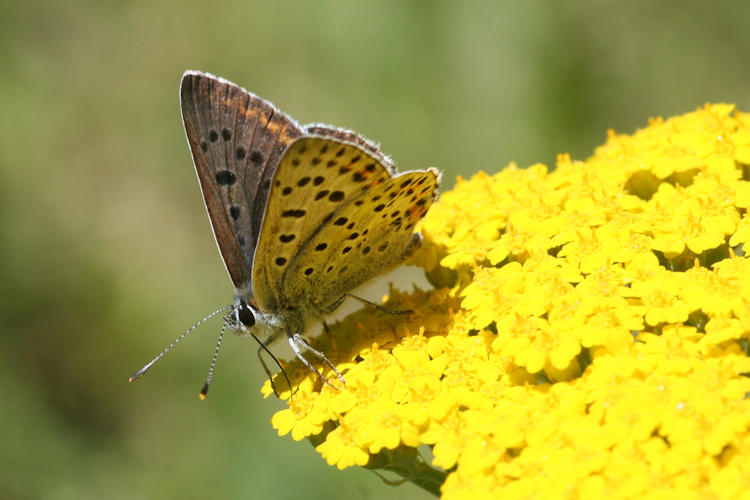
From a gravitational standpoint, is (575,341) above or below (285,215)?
above

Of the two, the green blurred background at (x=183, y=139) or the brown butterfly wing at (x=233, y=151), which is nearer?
the brown butterfly wing at (x=233, y=151)

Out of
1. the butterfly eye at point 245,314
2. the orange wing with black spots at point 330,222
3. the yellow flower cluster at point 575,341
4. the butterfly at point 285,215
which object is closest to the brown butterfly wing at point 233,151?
the butterfly at point 285,215

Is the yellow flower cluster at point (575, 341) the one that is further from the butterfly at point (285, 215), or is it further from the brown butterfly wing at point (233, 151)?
the brown butterfly wing at point (233, 151)

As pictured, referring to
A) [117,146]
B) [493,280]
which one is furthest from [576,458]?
[117,146]

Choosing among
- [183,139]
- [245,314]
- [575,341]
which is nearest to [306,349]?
[245,314]

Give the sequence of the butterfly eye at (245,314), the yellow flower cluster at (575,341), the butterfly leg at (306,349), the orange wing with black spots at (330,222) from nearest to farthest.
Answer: the yellow flower cluster at (575,341), the orange wing with black spots at (330,222), the butterfly leg at (306,349), the butterfly eye at (245,314)

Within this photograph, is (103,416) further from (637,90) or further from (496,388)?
(637,90)

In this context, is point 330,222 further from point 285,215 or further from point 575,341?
point 575,341
